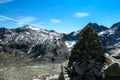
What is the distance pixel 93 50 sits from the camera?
32031 millimetres

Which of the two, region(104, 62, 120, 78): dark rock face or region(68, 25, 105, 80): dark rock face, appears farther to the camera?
region(68, 25, 105, 80): dark rock face

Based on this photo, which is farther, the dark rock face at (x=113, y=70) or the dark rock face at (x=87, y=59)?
the dark rock face at (x=87, y=59)

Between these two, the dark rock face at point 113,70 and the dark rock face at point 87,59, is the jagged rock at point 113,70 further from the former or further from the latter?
the dark rock face at point 87,59

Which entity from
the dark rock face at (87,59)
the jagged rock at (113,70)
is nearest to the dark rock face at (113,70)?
the jagged rock at (113,70)

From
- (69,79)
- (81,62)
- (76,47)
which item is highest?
(76,47)

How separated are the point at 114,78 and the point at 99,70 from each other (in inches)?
80.8

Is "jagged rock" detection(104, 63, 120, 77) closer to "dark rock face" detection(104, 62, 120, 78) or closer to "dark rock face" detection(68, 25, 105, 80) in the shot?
"dark rock face" detection(104, 62, 120, 78)

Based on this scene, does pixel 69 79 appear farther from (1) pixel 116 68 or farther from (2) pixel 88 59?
(1) pixel 116 68

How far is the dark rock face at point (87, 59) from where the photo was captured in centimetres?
3105

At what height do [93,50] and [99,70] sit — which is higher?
[93,50]

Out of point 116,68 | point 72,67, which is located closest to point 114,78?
point 116,68

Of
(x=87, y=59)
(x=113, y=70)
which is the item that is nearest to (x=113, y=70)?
(x=113, y=70)

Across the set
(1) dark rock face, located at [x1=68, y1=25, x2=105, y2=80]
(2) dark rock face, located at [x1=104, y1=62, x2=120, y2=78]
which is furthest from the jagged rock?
(1) dark rock face, located at [x1=68, y1=25, x2=105, y2=80]

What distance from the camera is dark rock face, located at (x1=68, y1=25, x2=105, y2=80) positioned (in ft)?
102
